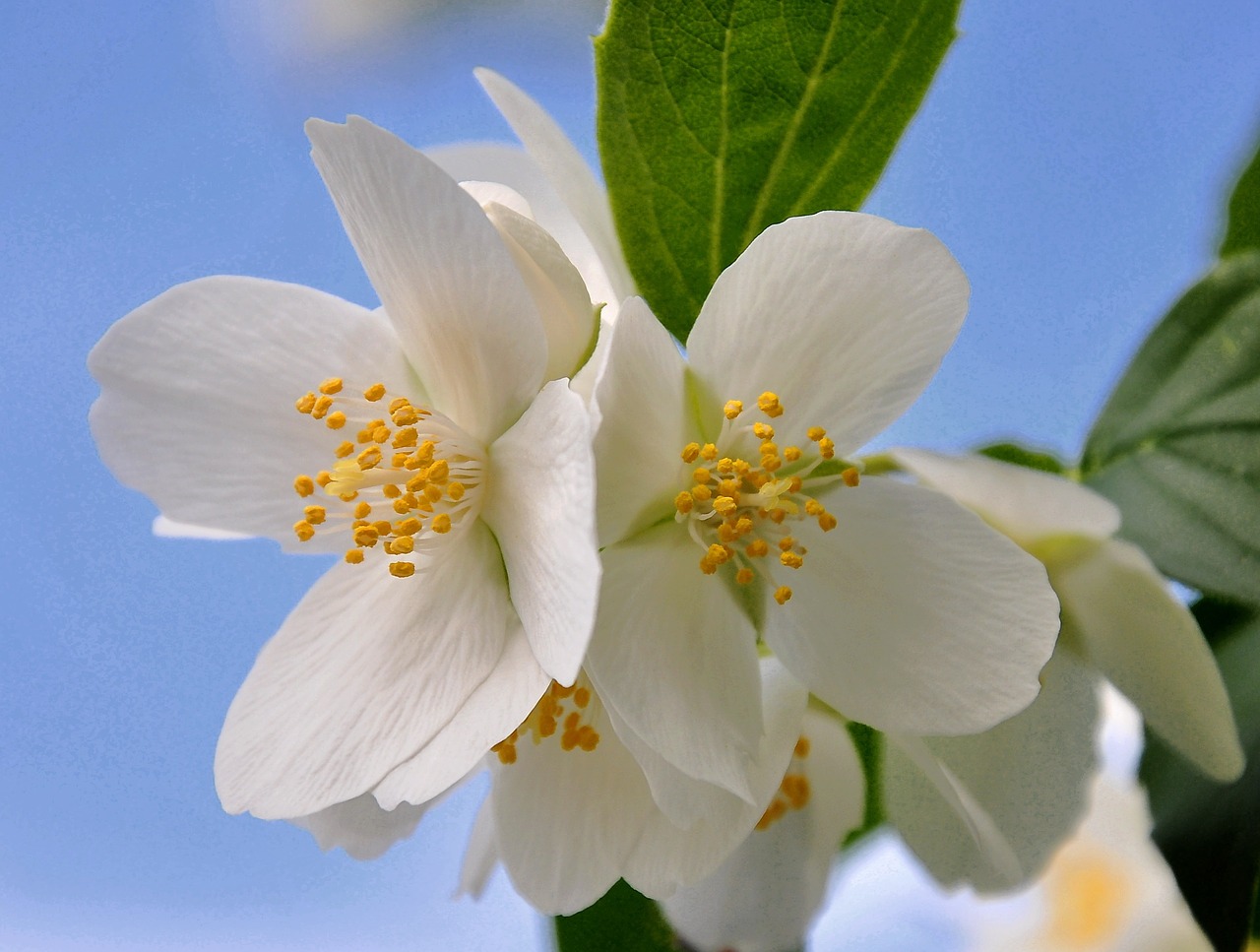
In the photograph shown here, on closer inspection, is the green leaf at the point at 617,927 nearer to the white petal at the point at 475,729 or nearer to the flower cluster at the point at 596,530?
the flower cluster at the point at 596,530

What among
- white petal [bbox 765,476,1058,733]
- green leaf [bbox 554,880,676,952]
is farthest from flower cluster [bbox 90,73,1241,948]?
green leaf [bbox 554,880,676,952]

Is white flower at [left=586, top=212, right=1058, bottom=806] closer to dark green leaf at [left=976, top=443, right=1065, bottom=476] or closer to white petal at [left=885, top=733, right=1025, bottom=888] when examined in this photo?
Result: white petal at [left=885, top=733, right=1025, bottom=888]

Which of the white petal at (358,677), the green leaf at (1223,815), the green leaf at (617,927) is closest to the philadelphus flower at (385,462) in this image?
the white petal at (358,677)

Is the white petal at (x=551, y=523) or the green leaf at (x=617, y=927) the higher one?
the white petal at (x=551, y=523)

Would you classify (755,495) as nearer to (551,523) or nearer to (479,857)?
(551,523)

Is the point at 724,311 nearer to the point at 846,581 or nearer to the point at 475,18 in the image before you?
the point at 846,581

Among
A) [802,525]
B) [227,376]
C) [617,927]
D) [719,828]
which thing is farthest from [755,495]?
[617,927]
